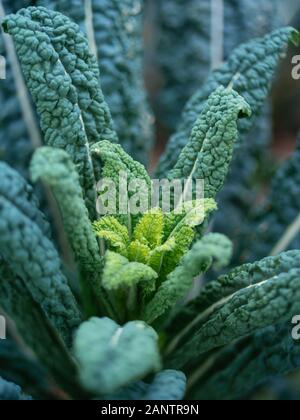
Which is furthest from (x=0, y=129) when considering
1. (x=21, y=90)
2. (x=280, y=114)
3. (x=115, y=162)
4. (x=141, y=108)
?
(x=280, y=114)

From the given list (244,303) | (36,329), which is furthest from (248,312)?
(36,329)

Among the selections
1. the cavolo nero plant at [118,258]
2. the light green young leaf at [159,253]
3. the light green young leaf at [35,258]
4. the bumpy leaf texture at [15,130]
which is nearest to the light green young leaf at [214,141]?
the cavolo nero plant at [118,258]

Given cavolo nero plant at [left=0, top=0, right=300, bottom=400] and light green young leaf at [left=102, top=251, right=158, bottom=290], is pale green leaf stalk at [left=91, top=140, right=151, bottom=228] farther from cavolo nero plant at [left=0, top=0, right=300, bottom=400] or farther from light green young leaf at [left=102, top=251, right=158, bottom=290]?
light green young leaf at [left=102, top=251, right=158, bottom=290]

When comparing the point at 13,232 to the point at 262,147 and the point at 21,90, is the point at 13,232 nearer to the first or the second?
the point at 21,90

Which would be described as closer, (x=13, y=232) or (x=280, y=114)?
(x=13, y=232)

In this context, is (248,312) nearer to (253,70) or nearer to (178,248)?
(178,248)

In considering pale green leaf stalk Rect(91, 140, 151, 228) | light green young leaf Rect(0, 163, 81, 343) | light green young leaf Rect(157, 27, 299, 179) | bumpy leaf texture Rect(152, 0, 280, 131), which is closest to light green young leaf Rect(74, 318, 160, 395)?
light green young leaf Rect(0, 163, 81, 343)

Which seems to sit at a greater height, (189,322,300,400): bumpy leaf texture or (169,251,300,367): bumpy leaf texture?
(169,251,300,367): bumpy leaf texture

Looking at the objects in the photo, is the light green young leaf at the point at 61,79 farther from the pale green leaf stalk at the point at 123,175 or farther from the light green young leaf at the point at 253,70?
the light green young leaf at the point at 253,70
